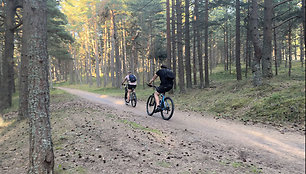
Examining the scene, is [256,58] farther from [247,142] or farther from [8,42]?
[8,42]

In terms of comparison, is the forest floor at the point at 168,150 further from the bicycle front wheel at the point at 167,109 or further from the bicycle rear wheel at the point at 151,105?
the bicycle rear wheel at the point at 151,105

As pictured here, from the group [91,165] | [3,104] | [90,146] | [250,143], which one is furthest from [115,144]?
[3,104]

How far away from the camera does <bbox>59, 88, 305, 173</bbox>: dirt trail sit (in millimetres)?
4184

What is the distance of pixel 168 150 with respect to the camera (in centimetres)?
478

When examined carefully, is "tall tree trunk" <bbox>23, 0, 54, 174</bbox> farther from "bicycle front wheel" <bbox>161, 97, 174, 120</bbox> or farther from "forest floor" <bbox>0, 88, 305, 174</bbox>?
"bicycle front wheel" <bbox>161, 97, 174, 120</bbox>

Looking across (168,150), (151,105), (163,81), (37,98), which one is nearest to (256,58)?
(163,81)

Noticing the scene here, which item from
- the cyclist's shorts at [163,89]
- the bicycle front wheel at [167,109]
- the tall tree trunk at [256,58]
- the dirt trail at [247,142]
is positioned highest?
the tall tree trunk at [256,58]

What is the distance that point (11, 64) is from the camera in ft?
43.3

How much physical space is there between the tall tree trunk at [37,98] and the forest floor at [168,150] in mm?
495

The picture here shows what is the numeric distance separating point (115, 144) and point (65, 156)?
126 cm

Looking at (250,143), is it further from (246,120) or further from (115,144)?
(115,144)

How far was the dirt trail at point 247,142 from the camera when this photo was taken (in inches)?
165

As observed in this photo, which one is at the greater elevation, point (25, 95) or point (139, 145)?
point (25, 95)

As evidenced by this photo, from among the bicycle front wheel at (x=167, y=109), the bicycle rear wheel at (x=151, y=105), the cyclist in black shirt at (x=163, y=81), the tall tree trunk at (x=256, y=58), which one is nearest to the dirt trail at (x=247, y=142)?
the bicycle front wheel at (x=167, y=109)
